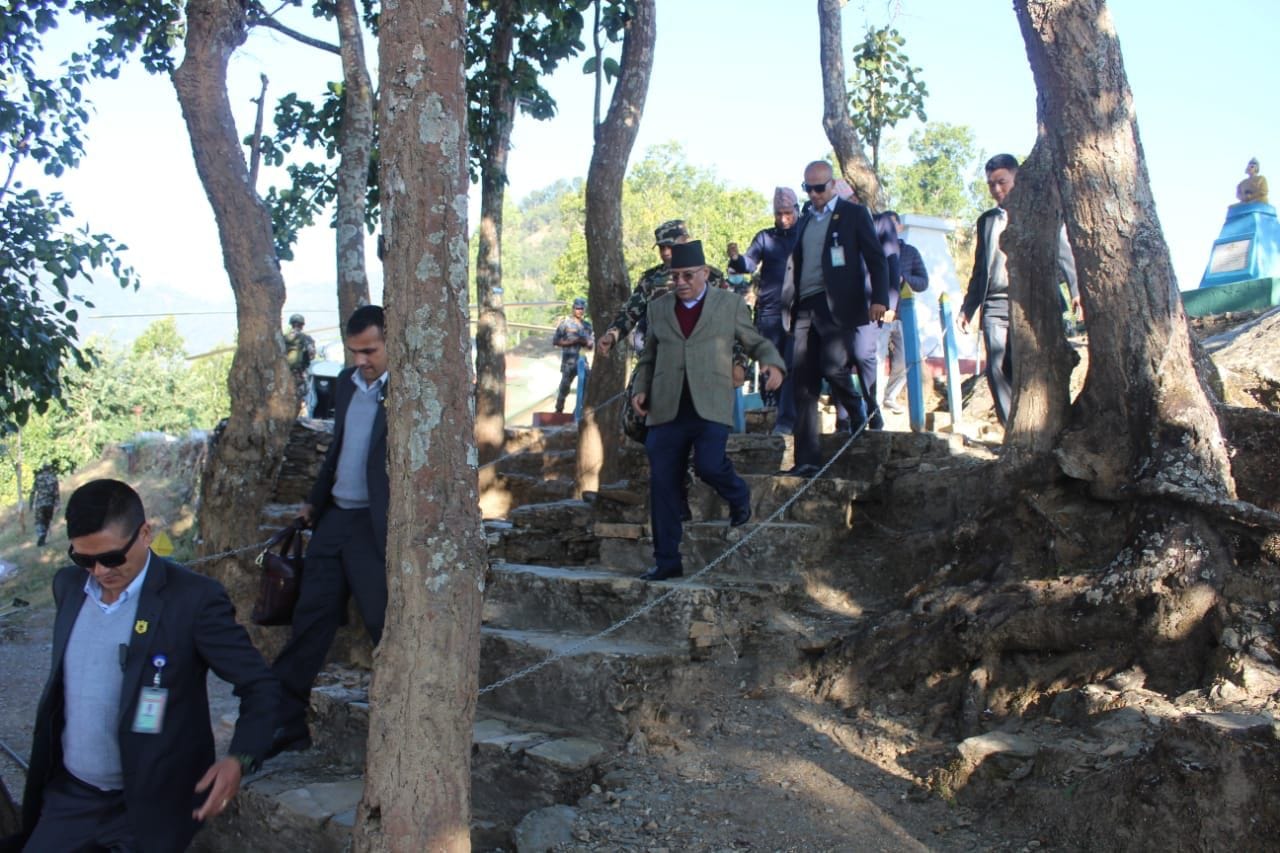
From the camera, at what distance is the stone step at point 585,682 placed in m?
5.24

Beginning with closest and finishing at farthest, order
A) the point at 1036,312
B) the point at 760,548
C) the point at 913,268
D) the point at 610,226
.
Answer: the point at 1036,312
the point at 760,548
the point at 913,268
the point at 610,226

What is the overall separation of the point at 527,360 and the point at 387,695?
2653 centimetres

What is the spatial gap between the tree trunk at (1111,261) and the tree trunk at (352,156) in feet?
21.4

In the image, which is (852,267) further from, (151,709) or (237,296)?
(151,709)

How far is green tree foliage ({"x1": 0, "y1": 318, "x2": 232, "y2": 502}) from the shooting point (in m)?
29.7

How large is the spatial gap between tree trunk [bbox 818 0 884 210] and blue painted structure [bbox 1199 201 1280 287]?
3.72m

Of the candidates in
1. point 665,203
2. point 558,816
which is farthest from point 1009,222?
point 665,203

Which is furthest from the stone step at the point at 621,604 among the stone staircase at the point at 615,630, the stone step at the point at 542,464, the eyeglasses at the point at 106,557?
the stone step at the point at 542,464

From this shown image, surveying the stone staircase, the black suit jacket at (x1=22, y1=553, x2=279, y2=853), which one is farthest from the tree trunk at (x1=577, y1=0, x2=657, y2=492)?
the black suit jacket at (x1=22, y1=553, x2=279, y2=853)

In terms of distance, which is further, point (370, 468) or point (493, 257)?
point (493, 257)

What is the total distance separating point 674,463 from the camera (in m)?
6.14

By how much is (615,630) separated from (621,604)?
0.48 ft

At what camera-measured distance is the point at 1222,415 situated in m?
5.58

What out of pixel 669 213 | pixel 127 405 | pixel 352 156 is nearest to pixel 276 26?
pixel 352 156
